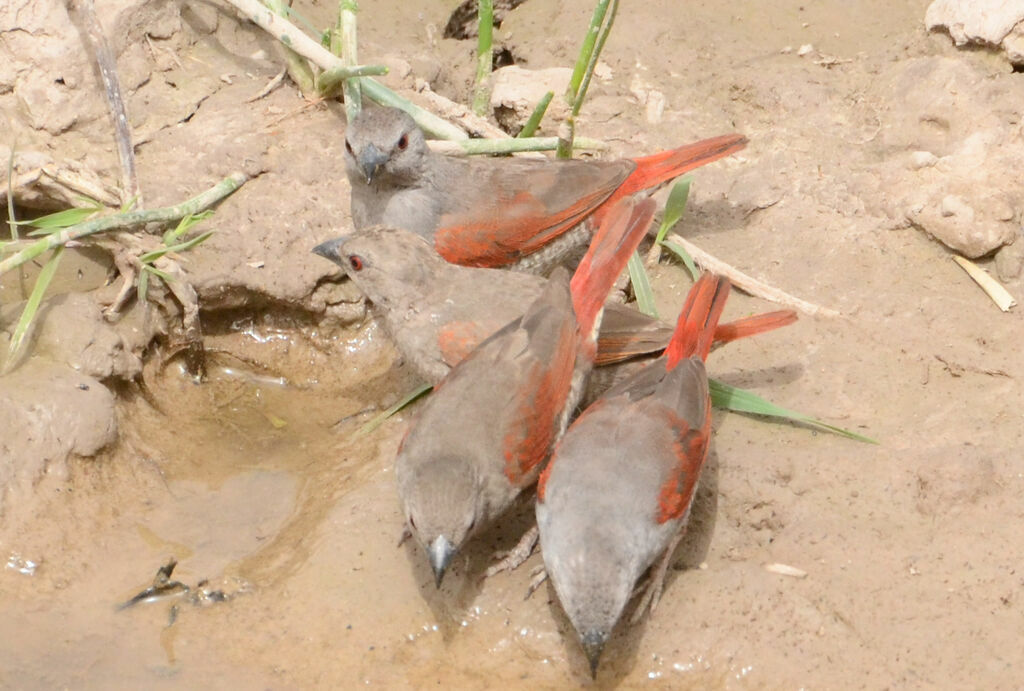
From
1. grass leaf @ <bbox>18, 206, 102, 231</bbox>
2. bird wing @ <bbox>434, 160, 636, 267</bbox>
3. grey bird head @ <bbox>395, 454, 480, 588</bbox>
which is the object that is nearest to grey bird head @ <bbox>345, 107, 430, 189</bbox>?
bird wing @ <bbox>434, 160, 636, 267</bbox>

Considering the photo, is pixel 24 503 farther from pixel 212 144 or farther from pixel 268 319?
pixel 212 144

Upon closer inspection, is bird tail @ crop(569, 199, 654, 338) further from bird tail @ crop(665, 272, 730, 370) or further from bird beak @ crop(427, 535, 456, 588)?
bird beak @ crop(427, 535, 456, 588)

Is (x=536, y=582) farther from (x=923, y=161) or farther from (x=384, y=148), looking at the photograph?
(x=923, y=161)

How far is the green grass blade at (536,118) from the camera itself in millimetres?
6367

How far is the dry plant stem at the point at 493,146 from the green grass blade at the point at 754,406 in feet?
5.78

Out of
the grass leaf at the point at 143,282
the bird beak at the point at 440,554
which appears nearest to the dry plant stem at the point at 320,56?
the grass leaf at the point at 143,282

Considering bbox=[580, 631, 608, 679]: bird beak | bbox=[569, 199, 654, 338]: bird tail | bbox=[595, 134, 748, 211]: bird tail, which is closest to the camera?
bbox=[580, 631, 608, 679]: bird beak

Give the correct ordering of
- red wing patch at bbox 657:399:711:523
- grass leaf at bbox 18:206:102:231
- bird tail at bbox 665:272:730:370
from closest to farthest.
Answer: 1. red wing patch at bbox 657:399:711:523
2. bird tail at bbox 665:272:730:370
3. grass leaf at bbox 18:206:102:231

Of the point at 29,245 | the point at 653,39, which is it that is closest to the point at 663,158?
the point at 653,39

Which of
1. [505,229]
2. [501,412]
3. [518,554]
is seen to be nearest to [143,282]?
[505,229]

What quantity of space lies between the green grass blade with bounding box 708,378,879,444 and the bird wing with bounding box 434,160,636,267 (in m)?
1.21

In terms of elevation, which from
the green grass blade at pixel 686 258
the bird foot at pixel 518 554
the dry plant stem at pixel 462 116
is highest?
the dry plant stem at pixel 462 116

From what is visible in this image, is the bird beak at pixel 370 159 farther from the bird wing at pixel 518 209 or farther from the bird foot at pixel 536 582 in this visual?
the bird foot at pixel 536 582

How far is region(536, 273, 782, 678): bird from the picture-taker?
4.26m
